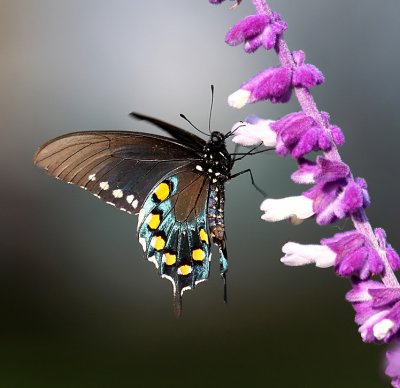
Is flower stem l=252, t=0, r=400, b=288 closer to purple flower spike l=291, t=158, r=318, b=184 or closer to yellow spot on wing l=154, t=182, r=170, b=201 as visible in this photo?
purple flower spike l=291, t=158, r=318, b=184

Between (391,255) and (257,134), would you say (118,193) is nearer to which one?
(257,134)

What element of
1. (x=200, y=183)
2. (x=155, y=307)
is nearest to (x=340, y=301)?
(x=155, y=307)

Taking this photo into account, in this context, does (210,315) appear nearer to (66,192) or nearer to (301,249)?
(66,192)

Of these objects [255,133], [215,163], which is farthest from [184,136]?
[255,133]

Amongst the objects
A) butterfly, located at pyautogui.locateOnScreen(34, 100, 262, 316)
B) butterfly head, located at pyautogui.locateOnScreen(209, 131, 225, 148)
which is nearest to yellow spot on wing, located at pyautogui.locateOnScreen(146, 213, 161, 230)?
butterfly, located at pyautogui.locateOnScreen(34, 100, 262, 316)

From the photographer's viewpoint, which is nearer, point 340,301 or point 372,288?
point 372,288

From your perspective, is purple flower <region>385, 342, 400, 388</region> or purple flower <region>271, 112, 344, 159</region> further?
purple flower <region>271, 112, 344, 159</region>
